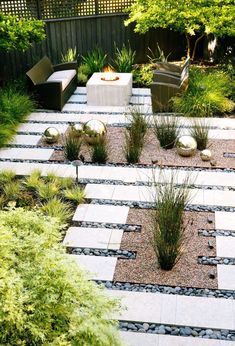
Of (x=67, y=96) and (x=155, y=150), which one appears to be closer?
(x=155, y=150)

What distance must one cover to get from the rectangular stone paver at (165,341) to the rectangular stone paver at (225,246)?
108 cm

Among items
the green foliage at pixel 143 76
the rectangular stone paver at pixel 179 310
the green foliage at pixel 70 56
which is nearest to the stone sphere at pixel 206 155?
the rectangular stone paver at pixel 179 310

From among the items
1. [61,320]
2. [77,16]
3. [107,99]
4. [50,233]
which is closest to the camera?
[61,320]

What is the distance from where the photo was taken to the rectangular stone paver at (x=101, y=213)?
531cm

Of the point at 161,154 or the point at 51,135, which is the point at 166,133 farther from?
the point at 51,135

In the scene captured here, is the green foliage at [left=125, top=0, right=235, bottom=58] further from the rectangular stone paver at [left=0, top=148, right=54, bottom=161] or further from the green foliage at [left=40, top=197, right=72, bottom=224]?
the green foliage at [left=40, top=197, right=72, bottom=224]

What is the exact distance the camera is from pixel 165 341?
3.82 metres

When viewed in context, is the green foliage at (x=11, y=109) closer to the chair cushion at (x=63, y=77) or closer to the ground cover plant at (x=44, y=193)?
the chair cushion at (x=63, y=77)

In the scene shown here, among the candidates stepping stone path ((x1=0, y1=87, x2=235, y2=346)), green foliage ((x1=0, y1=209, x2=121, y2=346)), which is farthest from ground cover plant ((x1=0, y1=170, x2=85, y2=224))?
green foliage ((x1=0, y1=209, x2=121, y2=346))

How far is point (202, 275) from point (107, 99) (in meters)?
4.39

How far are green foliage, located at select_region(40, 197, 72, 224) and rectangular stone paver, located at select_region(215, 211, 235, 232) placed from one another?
1461 millimetres

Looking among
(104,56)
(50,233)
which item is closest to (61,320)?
(50,233)

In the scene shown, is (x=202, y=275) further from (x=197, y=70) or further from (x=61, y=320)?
(x=197, y=70)

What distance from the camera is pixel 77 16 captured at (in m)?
9.69
